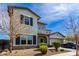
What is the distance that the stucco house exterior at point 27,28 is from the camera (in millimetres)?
15242

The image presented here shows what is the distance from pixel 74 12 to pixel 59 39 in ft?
2.77

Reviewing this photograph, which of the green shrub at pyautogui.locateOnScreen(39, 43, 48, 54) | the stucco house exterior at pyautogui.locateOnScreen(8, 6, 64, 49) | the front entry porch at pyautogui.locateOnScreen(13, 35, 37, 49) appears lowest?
the green shrub at pyautogui.locateOnScreen(39, 43, 48, 54)

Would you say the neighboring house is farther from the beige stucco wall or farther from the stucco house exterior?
the beige stucco wall

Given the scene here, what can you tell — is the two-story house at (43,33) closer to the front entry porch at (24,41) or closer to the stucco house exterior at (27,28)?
the stucco house exterior at (27,28)

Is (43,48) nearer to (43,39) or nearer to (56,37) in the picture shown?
(43,39)

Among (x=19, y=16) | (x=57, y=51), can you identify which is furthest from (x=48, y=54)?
(x=19, y=16)

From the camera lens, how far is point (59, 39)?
15281mm

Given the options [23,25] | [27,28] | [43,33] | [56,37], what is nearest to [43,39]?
[43,33]

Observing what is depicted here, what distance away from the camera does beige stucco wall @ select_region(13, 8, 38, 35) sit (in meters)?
15.2

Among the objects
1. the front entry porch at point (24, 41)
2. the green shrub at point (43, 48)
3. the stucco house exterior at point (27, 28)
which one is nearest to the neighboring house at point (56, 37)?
the stucco house exterior at point (27, 28)

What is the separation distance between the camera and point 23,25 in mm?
15312

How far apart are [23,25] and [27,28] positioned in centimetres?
14

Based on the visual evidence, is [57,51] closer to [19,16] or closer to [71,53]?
[71,53]

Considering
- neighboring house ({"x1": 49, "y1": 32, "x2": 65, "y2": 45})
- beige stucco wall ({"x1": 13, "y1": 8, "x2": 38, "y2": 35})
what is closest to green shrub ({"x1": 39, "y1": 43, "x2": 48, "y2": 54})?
neighboring house ({"x1": 49, "y1": 32, "x2": 65, "y2": 45})
